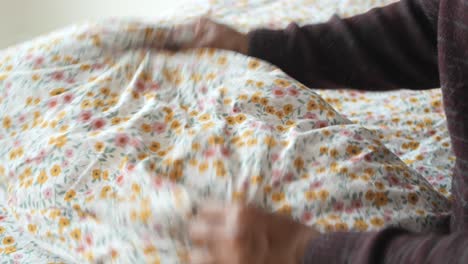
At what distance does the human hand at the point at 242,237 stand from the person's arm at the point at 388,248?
0.03m

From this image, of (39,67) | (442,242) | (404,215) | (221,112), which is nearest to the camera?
(442,242)

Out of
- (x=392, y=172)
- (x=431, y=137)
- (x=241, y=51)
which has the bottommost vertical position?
(x=431, y=137)

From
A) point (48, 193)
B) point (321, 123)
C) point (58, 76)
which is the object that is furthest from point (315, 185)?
point (58, 76)

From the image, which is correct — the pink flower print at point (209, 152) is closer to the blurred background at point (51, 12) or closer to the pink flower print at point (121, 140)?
the pink flower print at point (121, 140)

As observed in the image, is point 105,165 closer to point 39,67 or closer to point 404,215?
point 39,67

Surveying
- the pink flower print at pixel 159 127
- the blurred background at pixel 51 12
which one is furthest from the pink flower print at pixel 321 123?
the blurred background at pixel 51 12

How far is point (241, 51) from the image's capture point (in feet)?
3.57

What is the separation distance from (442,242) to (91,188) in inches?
17.1

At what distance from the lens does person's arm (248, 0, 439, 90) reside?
41.8 inches

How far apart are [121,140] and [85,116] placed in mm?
100

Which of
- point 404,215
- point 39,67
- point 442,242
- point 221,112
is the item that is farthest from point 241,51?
point 442,242

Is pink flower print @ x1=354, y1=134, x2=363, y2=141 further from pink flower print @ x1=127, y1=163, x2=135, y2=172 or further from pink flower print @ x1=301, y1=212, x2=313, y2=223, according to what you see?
pink flower print @ x1=127, y1=163, x2=135, y2=172

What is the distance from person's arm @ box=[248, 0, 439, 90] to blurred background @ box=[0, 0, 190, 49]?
4.93ft

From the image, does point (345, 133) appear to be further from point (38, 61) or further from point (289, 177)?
point (38, 61)
